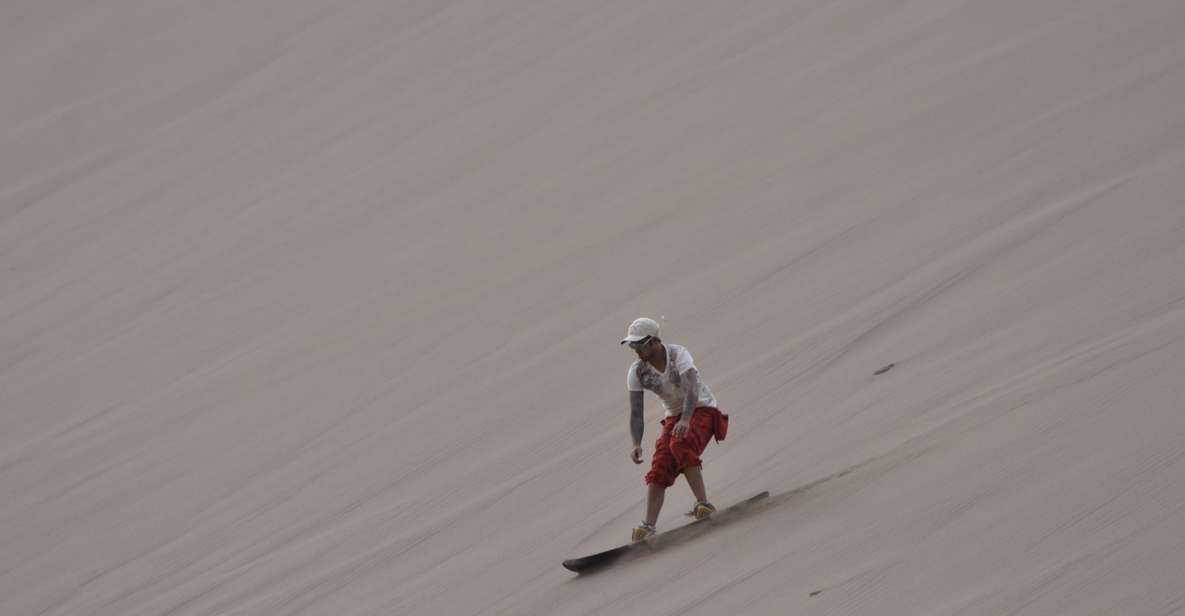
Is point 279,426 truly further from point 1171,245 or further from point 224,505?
point 1171,245

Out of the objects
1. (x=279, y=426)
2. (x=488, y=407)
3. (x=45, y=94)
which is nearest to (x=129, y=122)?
(x=45, y=94)

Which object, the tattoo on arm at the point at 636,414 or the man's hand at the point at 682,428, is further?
the tattoo on arm at the point at 636,414

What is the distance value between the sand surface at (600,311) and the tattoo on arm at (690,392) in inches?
19.1

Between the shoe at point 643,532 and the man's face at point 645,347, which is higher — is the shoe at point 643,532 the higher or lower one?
the lower one

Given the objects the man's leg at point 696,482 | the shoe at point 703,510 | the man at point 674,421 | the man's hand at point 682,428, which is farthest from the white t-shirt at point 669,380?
the shoe at point 703,510

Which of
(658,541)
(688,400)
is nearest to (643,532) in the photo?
(658,541)

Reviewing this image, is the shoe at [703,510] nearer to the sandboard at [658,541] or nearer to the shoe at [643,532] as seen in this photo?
the sandboard at [658,541]

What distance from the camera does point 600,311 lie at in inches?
374

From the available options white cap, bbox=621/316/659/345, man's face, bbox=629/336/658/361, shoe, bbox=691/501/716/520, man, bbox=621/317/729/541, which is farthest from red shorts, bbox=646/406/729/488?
white cap, bbox=621/316/659/345

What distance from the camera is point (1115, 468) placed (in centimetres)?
506

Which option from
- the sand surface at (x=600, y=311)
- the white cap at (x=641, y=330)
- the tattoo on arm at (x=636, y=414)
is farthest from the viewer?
the tattoo on arm at (x=636, y=414)

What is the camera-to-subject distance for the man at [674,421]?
5949 millimetres

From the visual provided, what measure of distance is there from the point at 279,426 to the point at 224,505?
0.95 meters

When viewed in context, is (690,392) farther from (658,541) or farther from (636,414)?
(658,541)
